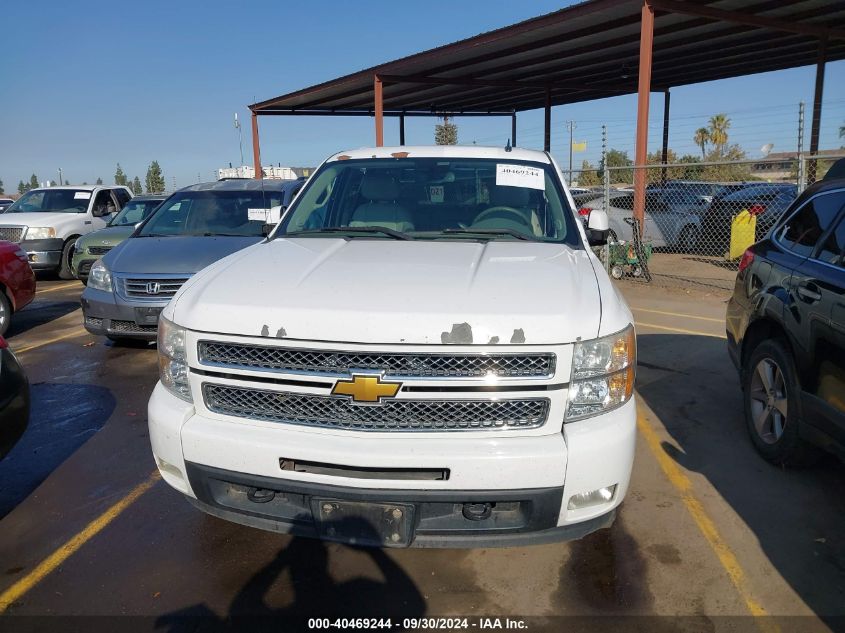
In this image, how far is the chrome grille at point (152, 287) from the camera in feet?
20.8

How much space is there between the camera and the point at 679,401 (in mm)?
5328

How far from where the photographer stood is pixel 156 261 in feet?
21.3

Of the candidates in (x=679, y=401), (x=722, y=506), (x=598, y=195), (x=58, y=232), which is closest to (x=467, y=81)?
(x=598, y=195)

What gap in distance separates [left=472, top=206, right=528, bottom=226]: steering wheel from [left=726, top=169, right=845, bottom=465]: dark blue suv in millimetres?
1665

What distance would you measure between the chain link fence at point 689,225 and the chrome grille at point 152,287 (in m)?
7.85

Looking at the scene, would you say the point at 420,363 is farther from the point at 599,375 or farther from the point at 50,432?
the point at 50,432

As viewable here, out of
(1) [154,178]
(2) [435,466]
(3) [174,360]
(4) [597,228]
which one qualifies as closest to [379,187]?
(4) [597,228]

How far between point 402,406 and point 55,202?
554 inches

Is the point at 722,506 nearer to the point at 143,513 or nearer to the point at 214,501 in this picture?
the point at 214,501

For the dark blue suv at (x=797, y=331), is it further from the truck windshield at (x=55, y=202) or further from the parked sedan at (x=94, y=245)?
the truck windshield at (x=55, y=202)

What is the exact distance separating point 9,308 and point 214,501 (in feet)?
22.4

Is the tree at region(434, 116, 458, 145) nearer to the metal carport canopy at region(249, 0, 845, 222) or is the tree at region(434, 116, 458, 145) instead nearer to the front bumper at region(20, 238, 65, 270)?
the metal carport canopy at region(249, 0, 845, 222)

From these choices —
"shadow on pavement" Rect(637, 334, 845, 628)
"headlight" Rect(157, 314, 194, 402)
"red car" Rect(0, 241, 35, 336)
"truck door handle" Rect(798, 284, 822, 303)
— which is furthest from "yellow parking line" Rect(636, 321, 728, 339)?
"red car" Rect(0, 241, 35, 336)

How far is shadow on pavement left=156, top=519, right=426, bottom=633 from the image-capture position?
2.68m
